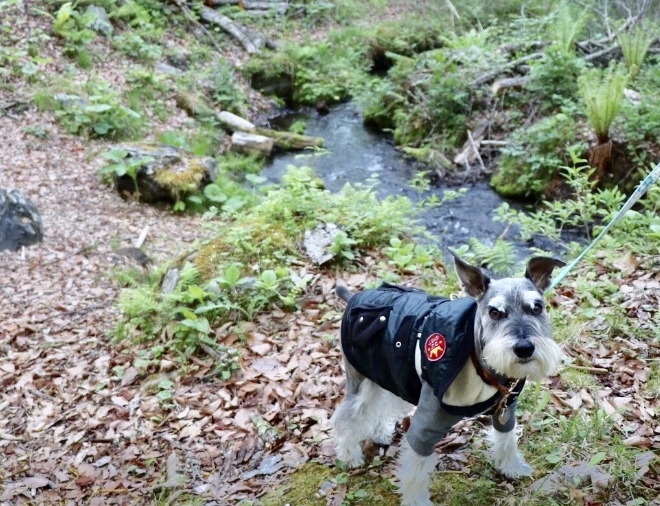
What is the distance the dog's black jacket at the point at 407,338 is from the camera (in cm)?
292

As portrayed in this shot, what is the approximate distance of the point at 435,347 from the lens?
9.71 feet

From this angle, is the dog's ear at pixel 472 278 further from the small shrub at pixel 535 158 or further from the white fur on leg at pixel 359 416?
the small shrub at pixel 535 158

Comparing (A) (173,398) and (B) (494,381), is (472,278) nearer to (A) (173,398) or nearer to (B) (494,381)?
(B) (494,381)

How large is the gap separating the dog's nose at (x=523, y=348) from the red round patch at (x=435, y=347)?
406 mm

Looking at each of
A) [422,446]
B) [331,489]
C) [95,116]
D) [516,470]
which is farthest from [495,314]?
[95,116]

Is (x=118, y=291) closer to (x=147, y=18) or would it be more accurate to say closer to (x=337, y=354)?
(x=337, y=354)

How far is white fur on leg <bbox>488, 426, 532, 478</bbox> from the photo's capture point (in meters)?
3.40

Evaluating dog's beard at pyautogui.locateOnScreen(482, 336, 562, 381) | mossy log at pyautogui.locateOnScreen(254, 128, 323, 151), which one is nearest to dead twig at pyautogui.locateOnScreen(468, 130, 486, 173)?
mossy log at pyautogui.locateOnScreen(254, 128, 323, 151)

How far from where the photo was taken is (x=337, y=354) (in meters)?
4.86

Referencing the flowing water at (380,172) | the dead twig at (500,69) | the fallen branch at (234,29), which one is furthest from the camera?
the fallen branch at (234,29)

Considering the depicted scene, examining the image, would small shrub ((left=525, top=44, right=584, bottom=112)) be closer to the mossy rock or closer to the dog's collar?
the mossy rock

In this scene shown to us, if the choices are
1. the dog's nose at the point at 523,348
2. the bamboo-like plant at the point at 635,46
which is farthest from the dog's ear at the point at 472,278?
the bamboo-like plant at the point at 635,46

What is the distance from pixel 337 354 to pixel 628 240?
3091 mm

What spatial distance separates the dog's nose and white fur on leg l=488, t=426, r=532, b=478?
3.19 ft
